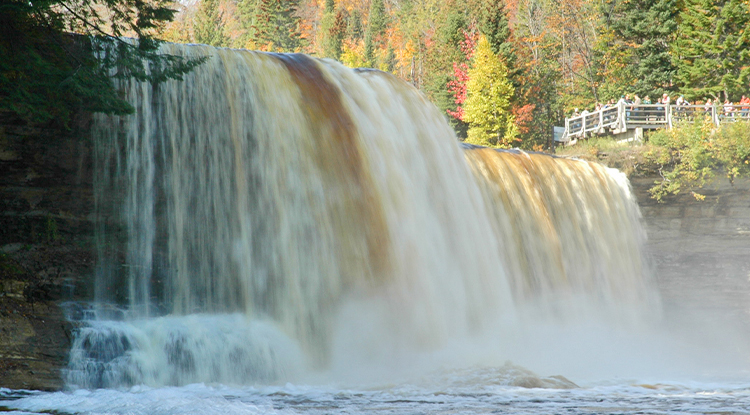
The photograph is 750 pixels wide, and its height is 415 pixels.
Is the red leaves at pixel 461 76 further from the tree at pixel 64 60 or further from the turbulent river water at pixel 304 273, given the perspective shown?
the tree at pixel 64 60

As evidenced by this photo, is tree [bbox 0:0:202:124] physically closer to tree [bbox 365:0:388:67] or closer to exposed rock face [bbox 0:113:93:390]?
exposed rock face [bbox 0:113:93:390]

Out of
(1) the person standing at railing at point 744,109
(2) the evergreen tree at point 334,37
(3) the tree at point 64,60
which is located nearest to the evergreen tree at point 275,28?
(2) the evergreen tree at point 334,37

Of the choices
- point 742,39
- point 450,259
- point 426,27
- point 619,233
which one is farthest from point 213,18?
point 450,259

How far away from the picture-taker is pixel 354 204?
10.8 m

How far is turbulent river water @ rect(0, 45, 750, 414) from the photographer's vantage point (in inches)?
285

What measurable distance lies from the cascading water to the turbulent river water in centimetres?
3

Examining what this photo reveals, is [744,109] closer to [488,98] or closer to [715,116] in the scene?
[715,116]

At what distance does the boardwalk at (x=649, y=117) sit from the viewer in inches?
1001

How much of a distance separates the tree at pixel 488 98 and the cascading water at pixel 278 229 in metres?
26.2

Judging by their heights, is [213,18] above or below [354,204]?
above

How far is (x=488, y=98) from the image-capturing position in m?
38.9

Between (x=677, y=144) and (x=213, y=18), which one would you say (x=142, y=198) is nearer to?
(x=677, y=144)

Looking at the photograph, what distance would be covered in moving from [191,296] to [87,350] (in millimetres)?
1876

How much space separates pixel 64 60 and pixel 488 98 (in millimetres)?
32325
